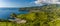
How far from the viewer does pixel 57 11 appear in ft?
4.50

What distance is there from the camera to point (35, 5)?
1.36 metres

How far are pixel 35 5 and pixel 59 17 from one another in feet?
0.67

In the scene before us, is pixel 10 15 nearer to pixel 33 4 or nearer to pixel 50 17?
pixel 33 4

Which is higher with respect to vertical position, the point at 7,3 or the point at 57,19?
the point at 7,3

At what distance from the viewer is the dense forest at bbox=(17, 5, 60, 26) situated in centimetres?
136

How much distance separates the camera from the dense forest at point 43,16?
136 centimetres

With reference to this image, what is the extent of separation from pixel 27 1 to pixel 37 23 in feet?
0.60

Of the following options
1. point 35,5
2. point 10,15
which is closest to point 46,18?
point 35,5

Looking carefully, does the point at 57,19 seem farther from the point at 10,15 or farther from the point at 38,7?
the point at 10,15

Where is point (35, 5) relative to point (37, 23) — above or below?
above

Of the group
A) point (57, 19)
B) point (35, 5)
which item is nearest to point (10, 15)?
point (35, 5)

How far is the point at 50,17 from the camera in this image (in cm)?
136

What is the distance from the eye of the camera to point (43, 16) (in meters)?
1.36

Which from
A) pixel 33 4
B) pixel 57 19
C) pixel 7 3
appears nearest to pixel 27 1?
pixel 33 4
